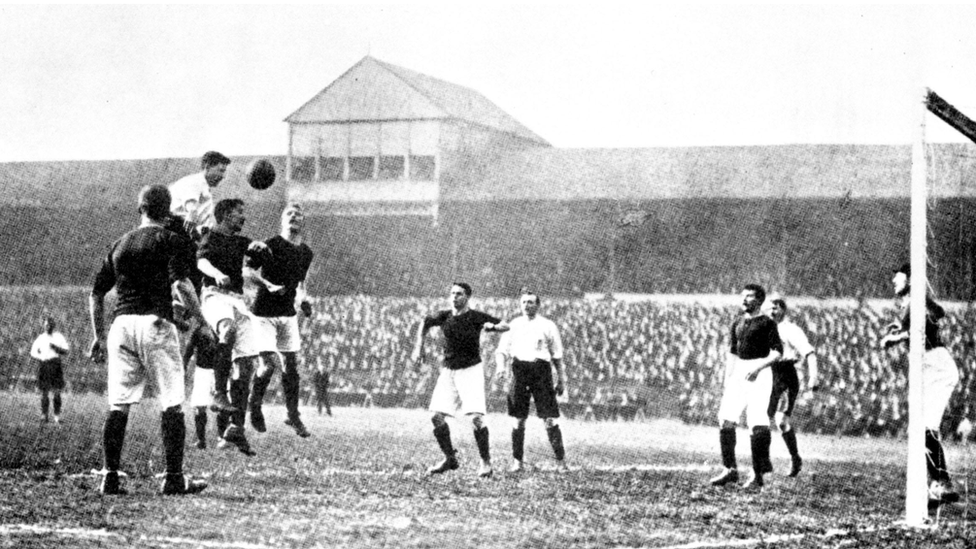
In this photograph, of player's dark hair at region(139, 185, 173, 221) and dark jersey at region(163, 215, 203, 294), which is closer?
player's dark hair at region(139, 185, 173, 221)

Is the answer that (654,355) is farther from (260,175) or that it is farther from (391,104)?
(391,104)

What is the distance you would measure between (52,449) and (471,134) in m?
14.4

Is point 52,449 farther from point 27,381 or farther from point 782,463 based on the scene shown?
point 27,381

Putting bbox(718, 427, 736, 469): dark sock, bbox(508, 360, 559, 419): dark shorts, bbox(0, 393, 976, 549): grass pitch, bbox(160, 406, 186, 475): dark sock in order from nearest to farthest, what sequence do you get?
bbox(0, 393, 976, 549): grass pitch
bbox(160, 406, 186, 475): dark sock
bbox(718, 427, 736, 469): dark sock
bbox(508, 360, 559, 419): dark shorts

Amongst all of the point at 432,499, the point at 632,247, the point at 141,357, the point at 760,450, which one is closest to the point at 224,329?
the point at 141,357

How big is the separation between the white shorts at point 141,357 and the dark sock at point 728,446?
4.61m

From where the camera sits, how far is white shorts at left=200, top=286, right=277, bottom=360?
8852 mm

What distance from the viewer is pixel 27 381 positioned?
728 inches

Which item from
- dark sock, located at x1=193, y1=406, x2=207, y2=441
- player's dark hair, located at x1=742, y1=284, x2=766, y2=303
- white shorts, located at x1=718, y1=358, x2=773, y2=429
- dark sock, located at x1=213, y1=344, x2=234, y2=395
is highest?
player's dark hair, located at x1=742, y1=284, x2=766, y2=303

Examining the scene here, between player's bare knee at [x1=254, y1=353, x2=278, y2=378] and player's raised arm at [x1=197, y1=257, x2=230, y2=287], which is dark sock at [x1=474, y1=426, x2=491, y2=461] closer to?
player's bare knee at [x1=254, y1=353, x2=278, y2=378]

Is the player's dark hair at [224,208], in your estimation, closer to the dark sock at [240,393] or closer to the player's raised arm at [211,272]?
the player's raised arm at [211,272]

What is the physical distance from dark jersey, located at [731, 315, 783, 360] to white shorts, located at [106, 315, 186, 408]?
481 cm

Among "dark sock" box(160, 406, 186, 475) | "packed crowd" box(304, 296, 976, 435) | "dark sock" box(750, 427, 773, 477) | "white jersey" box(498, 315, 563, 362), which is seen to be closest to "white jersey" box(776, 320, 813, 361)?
"dark sock" box(750, 427, 773, 477)

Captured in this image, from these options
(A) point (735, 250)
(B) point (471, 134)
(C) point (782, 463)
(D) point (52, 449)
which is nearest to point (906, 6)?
(C) point (782, 463)
